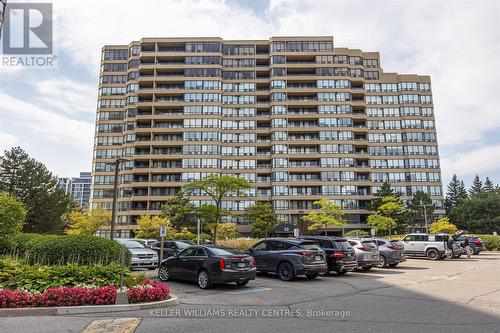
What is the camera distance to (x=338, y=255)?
1619 cm

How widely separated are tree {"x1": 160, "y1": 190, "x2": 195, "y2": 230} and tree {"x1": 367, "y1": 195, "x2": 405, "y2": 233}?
97.6 feet

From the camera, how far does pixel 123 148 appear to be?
239 ft

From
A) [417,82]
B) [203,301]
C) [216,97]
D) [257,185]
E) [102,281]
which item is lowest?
[203,301]

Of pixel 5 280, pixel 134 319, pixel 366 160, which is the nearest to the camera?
pixel 134 319

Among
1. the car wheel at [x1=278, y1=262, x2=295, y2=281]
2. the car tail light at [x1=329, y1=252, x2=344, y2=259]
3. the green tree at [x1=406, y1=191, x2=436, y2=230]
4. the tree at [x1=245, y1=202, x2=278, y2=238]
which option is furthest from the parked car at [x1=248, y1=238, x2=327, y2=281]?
the green tree at [x1=406, y1=191, x2=436, y2=230]

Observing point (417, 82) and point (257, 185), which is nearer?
point (257, 185)

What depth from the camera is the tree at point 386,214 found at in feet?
190

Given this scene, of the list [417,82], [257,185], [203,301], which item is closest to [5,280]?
[203,301]

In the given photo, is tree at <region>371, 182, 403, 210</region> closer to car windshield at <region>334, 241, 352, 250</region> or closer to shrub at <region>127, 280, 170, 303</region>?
car windshield at <region>334, 241, 352, 250</region>

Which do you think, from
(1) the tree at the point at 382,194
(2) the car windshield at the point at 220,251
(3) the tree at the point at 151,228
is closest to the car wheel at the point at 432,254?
(2) the car windshield at the point at 220,251

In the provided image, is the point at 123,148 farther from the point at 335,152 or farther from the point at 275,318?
the point at 275,318

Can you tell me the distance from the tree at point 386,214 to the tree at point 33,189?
157 feet

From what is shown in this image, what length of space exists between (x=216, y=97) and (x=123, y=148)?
71.0 feet

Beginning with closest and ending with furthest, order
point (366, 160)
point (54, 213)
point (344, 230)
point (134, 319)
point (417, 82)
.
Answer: point (134, 319), point (54, 213), point (344, 230), point (366, 160), point (417, 82)
